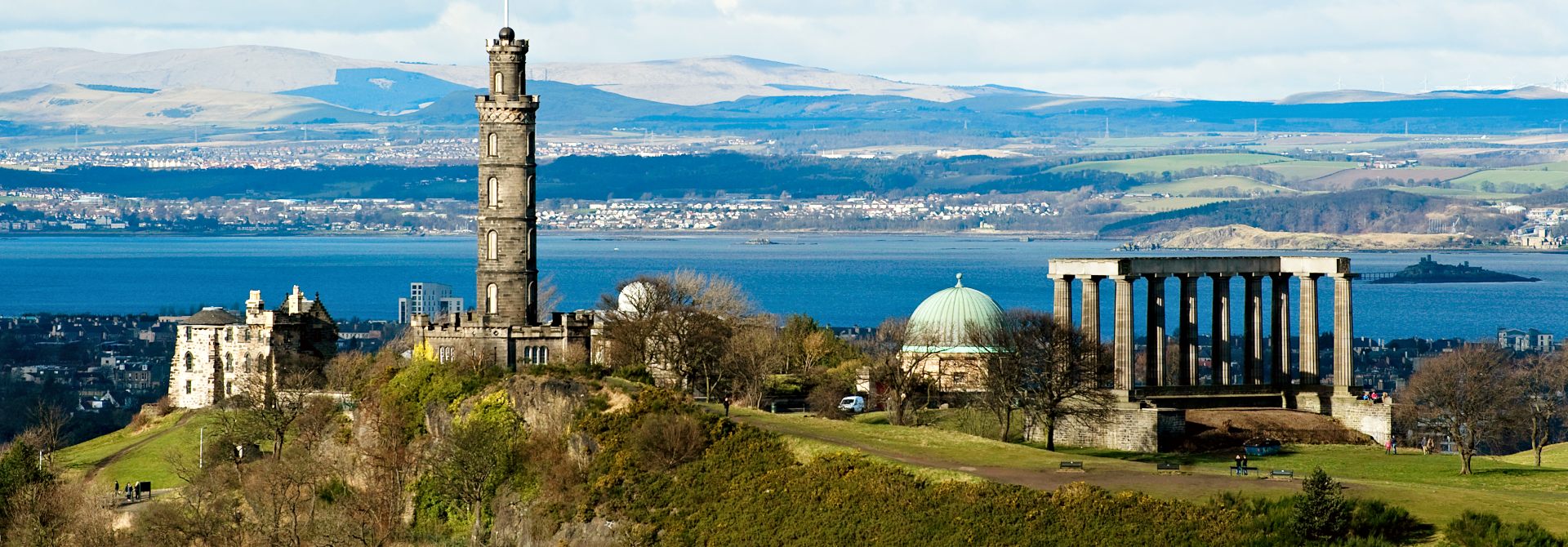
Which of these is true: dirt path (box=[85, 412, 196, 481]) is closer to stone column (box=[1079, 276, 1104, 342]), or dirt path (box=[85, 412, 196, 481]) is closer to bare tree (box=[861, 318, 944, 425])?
bare tree (box=[861, 318, 944, 425])

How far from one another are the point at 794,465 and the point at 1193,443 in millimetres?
15406

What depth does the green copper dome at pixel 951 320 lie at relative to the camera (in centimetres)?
10000

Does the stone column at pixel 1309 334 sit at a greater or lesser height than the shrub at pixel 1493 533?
greater

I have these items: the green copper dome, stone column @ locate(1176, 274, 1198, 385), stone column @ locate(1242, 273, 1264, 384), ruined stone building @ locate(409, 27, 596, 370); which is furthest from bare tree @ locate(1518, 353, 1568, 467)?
ruined stone building @ locate(409, 27, 596, 370)

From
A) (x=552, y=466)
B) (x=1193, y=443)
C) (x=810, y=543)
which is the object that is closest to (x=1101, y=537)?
(x=810, y=543)

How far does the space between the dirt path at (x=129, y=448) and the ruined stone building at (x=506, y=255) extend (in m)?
15.5

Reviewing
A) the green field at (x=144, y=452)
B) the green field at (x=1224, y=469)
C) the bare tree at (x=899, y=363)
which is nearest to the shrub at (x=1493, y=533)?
the green field at (x=1224, y=469)

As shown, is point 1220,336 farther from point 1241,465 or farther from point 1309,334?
point 1241,465

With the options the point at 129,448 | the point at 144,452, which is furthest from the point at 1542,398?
the point at 129,448

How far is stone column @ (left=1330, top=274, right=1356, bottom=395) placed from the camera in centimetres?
8950

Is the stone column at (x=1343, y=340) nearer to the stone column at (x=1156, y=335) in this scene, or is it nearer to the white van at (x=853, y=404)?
the stone column at (x=1156, y=335)

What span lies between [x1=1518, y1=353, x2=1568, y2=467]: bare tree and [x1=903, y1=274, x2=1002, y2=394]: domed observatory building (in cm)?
2133

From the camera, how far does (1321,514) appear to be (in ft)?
191

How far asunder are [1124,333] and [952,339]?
17.8 m
